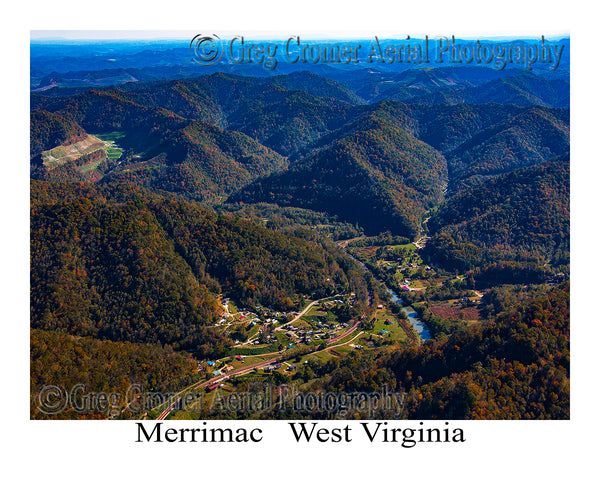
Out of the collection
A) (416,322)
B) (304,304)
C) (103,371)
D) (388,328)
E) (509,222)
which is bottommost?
(103,371)

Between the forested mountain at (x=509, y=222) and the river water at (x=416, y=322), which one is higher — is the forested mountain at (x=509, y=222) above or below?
above

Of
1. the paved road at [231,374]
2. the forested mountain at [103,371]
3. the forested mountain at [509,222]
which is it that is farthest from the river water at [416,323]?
Answer: the forested mountain at [103,371]

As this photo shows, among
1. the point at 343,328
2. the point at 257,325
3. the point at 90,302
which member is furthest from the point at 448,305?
the point at 90,302

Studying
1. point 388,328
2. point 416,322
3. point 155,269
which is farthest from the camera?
point 416,322

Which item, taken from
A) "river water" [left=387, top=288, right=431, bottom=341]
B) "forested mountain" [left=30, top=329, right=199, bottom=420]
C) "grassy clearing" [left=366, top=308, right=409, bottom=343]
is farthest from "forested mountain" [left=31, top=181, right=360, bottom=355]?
"river water" [left=387, top=288, right=431, bottom=341]

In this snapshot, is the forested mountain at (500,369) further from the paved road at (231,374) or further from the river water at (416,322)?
the paved road at (231,374)

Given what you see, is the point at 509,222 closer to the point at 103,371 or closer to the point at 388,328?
the point at 388,328

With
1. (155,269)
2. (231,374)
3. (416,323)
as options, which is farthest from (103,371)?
(416,323)

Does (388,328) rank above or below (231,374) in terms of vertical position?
above
